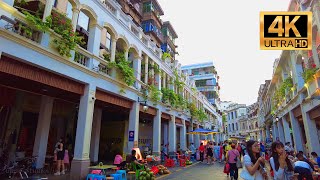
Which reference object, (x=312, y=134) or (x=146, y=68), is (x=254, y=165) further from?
(x=146, y=68)

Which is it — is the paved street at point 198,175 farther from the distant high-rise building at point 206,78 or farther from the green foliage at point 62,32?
the distant high-rise building at point 206,78

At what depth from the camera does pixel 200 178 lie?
11.0 metres

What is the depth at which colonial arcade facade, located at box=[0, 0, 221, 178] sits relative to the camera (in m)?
8.01

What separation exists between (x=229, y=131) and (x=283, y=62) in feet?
182

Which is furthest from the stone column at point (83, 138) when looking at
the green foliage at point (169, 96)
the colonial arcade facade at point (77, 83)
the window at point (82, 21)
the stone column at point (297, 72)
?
the stone column at point (297, 72)

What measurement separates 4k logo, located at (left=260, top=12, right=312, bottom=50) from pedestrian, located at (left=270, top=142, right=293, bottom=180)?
2476mm

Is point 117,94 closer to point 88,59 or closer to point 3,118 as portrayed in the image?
point 88,59

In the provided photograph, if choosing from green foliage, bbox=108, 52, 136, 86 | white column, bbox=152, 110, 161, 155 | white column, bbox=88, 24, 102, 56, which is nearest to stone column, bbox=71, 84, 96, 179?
white column, bbox=88, 24, 102, 56

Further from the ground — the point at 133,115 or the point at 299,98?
the point at 299,98

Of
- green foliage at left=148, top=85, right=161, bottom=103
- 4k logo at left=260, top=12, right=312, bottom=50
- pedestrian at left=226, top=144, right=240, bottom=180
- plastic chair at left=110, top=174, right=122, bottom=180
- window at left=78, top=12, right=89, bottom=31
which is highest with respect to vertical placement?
window at left=78, top=12, right=89, bottom=31

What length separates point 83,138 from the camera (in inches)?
397

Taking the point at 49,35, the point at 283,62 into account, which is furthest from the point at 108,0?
the point at 283,62

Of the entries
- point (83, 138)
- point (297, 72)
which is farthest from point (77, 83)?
point (297, 72)

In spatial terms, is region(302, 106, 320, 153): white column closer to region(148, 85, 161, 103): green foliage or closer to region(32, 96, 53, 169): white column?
region(148, 85, 161, 103): green foliage
